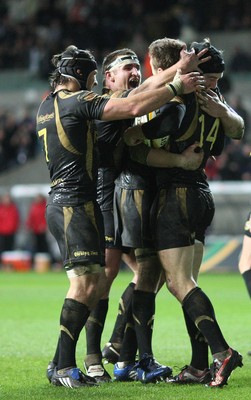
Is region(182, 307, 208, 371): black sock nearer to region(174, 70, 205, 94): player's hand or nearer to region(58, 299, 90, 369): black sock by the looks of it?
region(58, 299, 90, 369): black sock

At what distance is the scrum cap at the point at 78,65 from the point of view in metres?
7.27

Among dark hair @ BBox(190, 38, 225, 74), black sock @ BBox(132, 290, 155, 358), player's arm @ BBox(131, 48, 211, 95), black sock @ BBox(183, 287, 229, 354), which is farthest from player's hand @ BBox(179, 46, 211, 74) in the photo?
black sock @ BBox(132, 290, 155, 358)

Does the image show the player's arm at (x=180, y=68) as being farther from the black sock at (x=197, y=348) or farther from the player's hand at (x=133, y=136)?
the black sock at (x=197, y=348)

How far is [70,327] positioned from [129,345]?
0.84 metres

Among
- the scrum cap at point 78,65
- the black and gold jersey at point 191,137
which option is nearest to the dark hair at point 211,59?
the black and gold jersey at point 191,137

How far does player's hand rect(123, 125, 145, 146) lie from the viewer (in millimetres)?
7181

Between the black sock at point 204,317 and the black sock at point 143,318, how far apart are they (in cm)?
45

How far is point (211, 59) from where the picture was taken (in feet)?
23.5

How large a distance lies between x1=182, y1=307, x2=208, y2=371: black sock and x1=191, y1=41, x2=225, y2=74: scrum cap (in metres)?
1.87

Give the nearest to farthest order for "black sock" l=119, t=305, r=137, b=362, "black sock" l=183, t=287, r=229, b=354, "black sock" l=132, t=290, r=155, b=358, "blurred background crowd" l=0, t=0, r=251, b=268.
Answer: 1. "black sock" l=183, t=287, r=229, b=354
2. "black sock" l=132, t=290, r=155, b=358
3. "black sock" l=119, t=305, r=137, b=362
4. "blurred background crowd" l=0, t=0, r=251, b=268

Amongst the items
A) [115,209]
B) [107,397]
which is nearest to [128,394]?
[107,397]

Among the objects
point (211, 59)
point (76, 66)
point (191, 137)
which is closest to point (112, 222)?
point (191, 137)

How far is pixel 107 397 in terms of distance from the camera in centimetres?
659

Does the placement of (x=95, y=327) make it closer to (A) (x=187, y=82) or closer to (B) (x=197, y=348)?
(B) (x=197, y=348)
